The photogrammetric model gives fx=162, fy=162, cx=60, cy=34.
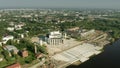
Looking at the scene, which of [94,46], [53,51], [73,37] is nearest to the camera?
[53,51]

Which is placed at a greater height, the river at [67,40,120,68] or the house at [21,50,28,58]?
the house at [21,50,28,58]

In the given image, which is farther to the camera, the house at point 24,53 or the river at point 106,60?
the house at point 24,53

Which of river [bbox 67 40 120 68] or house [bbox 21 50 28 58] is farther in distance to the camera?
house [bbox 21 50 28 58]

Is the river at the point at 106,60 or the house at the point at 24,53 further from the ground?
the house at the point at 24,53

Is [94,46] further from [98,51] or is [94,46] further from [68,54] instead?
[68,54]

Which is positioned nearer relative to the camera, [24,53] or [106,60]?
[106,60]

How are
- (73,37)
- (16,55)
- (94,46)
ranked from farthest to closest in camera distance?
(73,37), (94,46), (16,55)

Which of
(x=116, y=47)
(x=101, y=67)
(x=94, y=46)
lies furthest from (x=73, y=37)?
(x=101, y=67)

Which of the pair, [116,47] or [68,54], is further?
[116,47]
